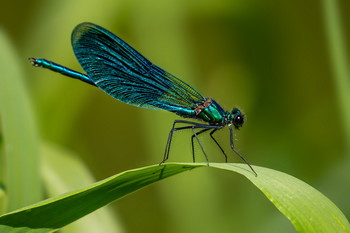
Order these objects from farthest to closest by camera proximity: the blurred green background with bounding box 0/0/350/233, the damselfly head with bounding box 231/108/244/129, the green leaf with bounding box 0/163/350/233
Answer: the blurred green background with bounding box 0/0/350/233, the damselfly head with bounding box 231/108/244/129, the green leaf with bounding box 0/163/350/233

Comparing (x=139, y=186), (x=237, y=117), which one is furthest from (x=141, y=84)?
(x=139, y=186)

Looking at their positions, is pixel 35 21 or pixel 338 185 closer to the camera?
pixel 338 185

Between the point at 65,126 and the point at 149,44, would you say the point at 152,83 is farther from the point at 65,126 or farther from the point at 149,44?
the point at 65,126

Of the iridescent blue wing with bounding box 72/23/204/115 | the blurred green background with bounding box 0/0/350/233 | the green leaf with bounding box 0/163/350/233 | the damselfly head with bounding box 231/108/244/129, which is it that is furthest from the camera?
the blurred green background with bounding box 0/0/350/233

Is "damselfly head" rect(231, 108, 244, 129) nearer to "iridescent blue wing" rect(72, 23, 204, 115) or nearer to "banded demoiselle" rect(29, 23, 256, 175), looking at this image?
"banded demoiselle" rect(29, 23, 256, 175)

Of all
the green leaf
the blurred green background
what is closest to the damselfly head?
the blurred green background

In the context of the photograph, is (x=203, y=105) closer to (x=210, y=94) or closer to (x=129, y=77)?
(x=129, y=77)

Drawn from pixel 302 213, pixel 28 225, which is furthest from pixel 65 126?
pixel 302 213
